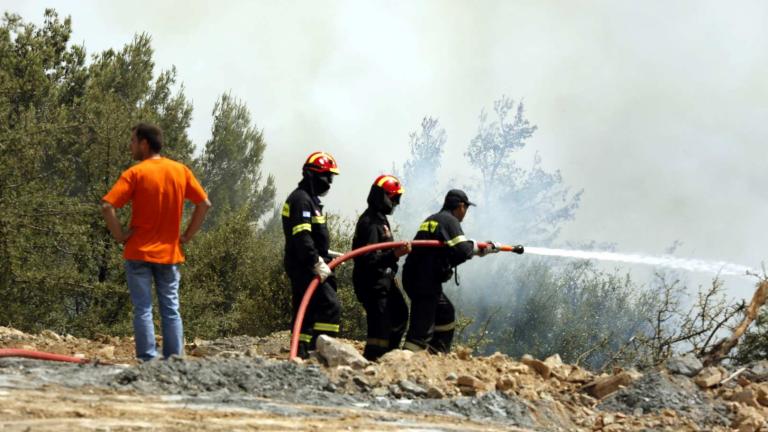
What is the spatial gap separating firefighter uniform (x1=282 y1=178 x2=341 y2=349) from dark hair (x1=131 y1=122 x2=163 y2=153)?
1881 mm

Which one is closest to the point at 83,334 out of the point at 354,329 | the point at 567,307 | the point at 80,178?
the point at 80,178

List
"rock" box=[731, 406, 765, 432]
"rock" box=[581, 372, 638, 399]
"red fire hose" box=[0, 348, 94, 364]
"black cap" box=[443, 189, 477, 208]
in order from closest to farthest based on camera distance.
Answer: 1. "red fire hose" box=[0, 348, 94, 364]
2. "rock" box=[731, 406, 765, 432]
3. "rock" box=[581, 372, 638, 399]
4. "black cap" box=[443, 189, 477, 208]

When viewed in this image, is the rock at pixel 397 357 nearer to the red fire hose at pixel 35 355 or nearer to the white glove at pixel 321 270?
the white glove at pixel 321 270

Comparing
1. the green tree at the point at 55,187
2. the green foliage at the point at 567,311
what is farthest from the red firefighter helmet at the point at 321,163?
the green foliage at the point at 567,311

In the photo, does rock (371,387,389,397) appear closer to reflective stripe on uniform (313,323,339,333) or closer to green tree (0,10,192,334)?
reflective stripe on uniform (313,323,339,333)

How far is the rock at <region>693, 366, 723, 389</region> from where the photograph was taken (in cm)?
870

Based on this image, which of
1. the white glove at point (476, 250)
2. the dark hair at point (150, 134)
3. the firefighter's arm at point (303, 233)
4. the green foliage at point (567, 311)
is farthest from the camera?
the green foliage at point (567, 311)

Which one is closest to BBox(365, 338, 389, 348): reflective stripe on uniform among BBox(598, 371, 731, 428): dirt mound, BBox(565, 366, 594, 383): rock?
BBox(565, 366, 594, 383): rock

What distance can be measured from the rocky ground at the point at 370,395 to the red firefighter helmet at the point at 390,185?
166 centimetres

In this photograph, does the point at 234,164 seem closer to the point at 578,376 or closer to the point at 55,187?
the point at 55,187

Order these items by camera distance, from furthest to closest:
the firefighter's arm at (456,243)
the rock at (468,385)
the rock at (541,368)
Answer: the firefighter's arm at (456,243)
the rock at (541,368)
the rock at (468,385)

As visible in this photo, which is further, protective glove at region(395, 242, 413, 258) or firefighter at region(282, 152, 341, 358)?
protective glove at region(395, 242, 413, 258)

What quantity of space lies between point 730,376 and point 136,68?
25981mm

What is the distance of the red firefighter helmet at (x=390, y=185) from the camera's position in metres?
9.88
